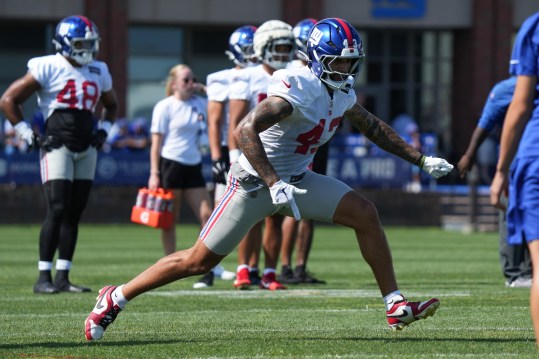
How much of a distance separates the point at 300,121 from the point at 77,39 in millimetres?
4041

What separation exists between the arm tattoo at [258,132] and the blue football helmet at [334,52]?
1.05 feet

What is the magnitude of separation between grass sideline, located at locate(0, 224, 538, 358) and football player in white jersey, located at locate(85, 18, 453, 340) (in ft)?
0.88

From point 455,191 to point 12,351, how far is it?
2039cm

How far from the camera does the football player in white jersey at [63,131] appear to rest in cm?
1083

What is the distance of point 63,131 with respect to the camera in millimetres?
10852

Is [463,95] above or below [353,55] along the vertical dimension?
below

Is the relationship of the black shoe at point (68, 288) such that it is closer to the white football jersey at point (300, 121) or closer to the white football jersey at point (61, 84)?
the white football jersey at point (61, 84)

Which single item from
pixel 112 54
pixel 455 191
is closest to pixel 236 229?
pixel 455 191

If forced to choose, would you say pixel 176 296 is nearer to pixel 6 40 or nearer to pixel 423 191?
pixel 423 191

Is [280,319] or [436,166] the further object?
[280,319]

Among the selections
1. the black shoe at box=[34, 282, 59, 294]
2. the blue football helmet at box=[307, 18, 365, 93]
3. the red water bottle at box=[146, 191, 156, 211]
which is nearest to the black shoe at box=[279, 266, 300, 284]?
the red water bottle at box=[146, 191, 156, 211]

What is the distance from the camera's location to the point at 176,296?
1048cm

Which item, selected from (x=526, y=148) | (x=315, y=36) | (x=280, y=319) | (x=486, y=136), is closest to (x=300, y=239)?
(x=486, y=136)

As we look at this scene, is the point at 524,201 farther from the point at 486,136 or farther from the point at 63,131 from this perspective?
the point at 63,131
